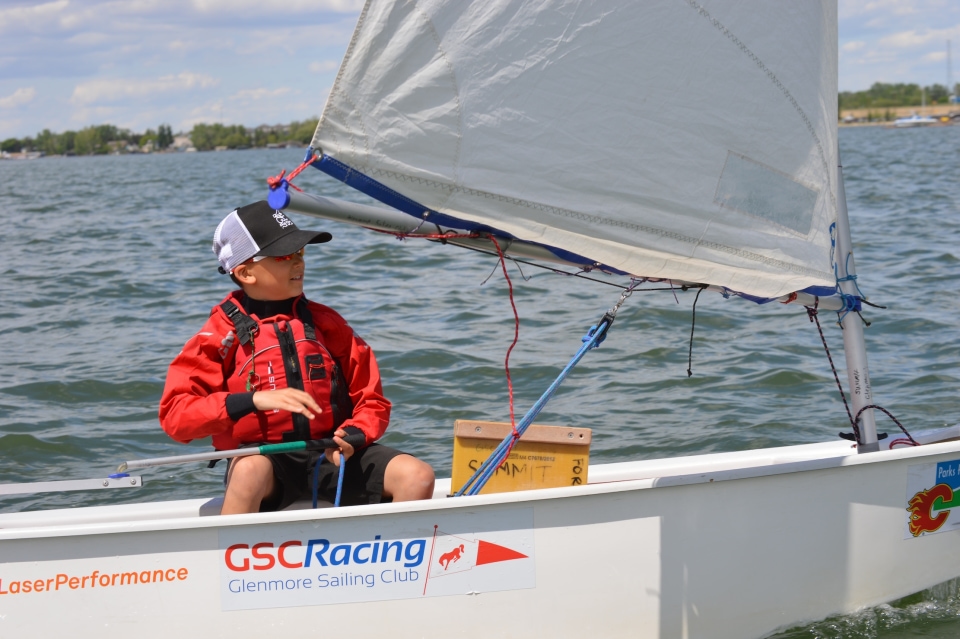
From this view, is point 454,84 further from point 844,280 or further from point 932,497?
point 932,497

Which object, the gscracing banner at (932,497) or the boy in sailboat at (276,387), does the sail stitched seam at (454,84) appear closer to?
the boy in sailboat at (276,387)

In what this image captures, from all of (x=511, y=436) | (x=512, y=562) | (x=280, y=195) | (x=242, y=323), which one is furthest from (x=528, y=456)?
(x=280, y=195)

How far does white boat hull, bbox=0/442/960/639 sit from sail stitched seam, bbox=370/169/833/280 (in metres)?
0.57

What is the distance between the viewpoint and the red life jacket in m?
2.70

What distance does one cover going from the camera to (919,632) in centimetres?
311

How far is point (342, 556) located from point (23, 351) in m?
4.93

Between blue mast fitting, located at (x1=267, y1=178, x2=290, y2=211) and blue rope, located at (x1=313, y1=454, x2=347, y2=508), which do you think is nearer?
blue mast fitting, located at (x1=267, y1=178, x2=290, y2=211)

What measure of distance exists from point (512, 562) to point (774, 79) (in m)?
1.47

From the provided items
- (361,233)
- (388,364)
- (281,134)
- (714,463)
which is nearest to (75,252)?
(361,233)

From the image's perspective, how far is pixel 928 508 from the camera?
117 inches

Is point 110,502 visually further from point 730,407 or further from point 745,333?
point 745,333

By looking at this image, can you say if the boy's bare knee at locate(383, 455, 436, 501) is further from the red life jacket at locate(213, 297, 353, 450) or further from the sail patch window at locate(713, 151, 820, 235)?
the sail patch window at locate(713, 151, 820, 235)

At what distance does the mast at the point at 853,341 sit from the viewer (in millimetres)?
3004

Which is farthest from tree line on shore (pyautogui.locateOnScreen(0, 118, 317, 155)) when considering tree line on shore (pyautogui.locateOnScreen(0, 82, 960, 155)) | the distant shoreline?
the distant shoreline
